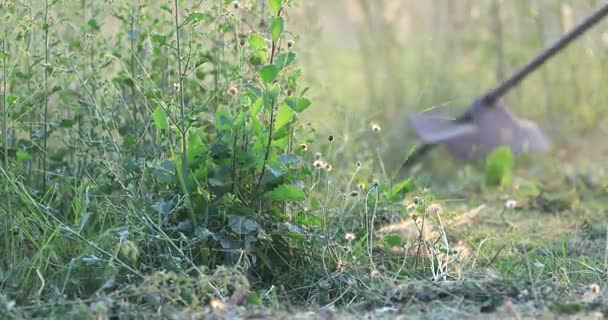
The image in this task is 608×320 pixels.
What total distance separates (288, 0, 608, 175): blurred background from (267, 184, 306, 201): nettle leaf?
292 centimetres

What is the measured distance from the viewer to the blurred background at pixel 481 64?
6.06 meters

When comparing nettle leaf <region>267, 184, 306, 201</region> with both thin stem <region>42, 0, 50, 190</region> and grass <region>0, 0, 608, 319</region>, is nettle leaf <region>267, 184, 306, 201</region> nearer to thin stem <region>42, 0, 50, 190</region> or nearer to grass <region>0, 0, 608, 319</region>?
grass <region>0, 0, 608, 319</region>

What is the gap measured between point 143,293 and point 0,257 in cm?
70

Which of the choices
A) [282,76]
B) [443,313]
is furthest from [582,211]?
[443,313]

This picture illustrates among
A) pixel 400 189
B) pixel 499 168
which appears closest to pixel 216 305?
pixel 400 189

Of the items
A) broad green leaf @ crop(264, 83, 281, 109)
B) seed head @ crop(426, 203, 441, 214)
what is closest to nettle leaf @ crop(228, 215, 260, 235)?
broad green leaf @ crop(264, 83, 281, 109)

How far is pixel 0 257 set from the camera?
2.91 m

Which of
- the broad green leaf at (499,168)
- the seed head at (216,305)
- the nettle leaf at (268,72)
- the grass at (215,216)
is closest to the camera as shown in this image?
the seed head at (216,305)

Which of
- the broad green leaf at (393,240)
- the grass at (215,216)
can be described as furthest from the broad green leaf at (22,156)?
the broad green leaf at (393,240)

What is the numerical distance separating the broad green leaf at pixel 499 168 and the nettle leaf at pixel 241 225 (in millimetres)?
2328

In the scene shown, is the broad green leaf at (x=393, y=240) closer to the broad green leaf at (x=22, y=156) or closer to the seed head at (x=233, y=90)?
the seed head at (x=233, y=90)

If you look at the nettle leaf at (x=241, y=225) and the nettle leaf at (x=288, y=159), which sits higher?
the nettle leaf at (x=288, y=159)

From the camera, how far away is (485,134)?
17.5 ft

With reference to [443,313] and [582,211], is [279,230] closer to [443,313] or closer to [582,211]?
[443,313]
